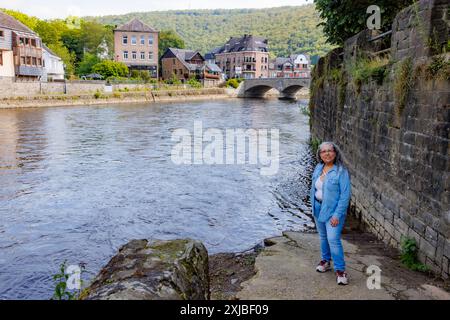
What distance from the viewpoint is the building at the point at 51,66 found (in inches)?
2682

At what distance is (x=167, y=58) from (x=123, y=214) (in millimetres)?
89029

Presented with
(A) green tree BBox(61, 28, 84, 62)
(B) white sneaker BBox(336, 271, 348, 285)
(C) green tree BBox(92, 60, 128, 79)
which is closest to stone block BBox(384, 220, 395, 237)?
(B) white sneaker BBox(336, 271, 348, 285)

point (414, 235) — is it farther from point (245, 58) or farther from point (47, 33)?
point (245, 58)

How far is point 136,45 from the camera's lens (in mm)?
86562

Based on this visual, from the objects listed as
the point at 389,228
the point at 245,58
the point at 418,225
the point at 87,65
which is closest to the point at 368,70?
the point at 389,228

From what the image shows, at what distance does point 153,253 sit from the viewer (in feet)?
15.2

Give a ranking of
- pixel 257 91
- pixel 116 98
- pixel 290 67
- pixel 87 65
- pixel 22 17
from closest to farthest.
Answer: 1. pixel 116 98
2. pixel 87 65
3. pixel 22 17
4. pixel 257 91
5. pixel 290 67

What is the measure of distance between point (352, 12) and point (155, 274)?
1333 cm

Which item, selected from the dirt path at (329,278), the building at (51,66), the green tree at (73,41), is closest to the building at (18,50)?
the building at (51,66)

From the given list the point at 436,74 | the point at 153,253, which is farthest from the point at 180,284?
the point at 436,74

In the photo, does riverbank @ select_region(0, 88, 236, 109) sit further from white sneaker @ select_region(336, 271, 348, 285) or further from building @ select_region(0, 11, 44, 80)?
white sneaker @ select_region(336, 271, 348, 285)

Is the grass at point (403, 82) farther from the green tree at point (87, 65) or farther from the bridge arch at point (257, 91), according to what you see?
the bridge arch at point (257, 91)
